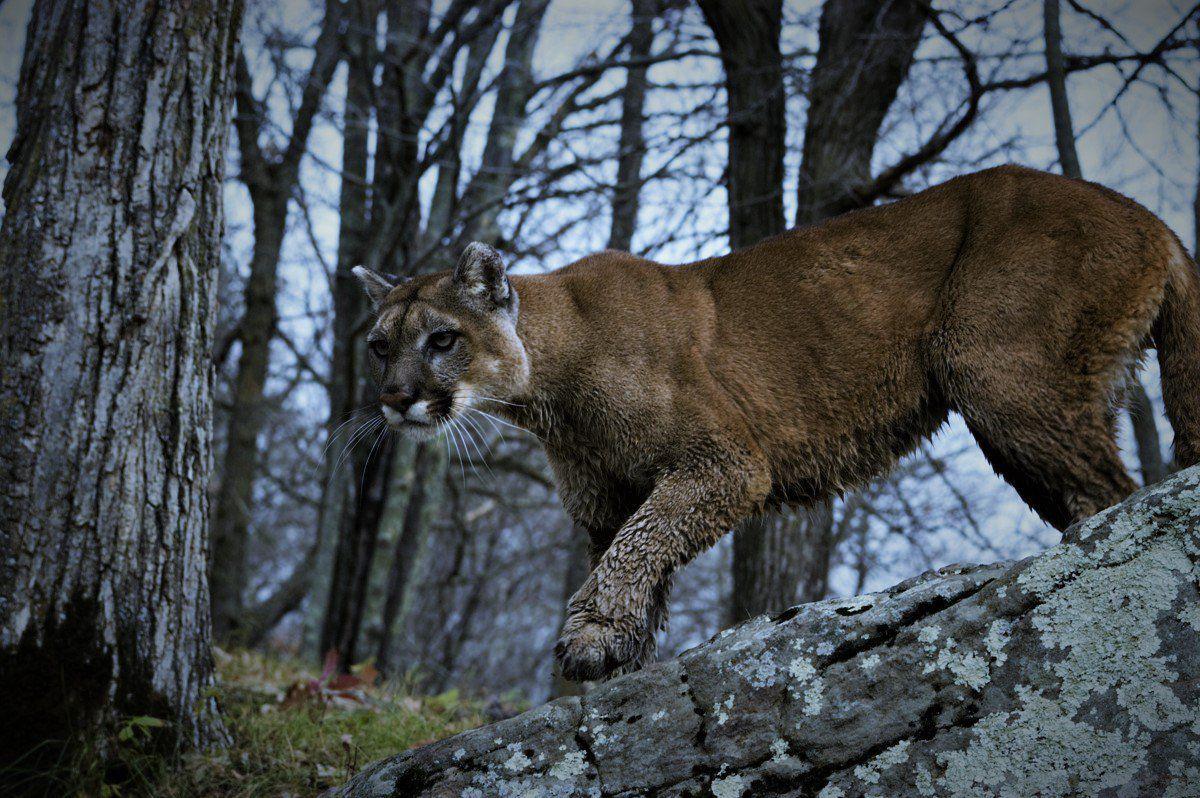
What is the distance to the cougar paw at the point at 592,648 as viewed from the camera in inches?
145

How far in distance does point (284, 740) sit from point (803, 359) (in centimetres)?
322

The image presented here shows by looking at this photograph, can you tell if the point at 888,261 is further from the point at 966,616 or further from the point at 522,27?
Answer: the point at 522,27

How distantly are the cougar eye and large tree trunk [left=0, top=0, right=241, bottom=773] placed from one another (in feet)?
3.62

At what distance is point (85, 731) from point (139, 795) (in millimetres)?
357

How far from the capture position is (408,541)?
11.2 metres

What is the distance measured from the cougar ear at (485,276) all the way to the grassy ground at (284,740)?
2.28 meters

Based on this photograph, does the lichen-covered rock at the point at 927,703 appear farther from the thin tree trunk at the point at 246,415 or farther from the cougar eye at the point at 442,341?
the thin tree trunk at the point at 246,415

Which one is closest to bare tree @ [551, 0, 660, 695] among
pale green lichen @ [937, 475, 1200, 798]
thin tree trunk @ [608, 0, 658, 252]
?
thin tree trunk @ [608, 0, 658, 252]

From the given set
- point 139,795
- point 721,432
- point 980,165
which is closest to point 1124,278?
point 721,432

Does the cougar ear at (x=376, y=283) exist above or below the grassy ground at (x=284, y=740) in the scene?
above

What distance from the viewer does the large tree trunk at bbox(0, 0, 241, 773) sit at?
3.92 metres

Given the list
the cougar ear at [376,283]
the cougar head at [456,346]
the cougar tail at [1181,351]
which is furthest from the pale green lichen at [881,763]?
the cougar ear at [376,283]

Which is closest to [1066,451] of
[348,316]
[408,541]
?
[408,541]

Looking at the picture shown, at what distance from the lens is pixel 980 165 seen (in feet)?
26.4
